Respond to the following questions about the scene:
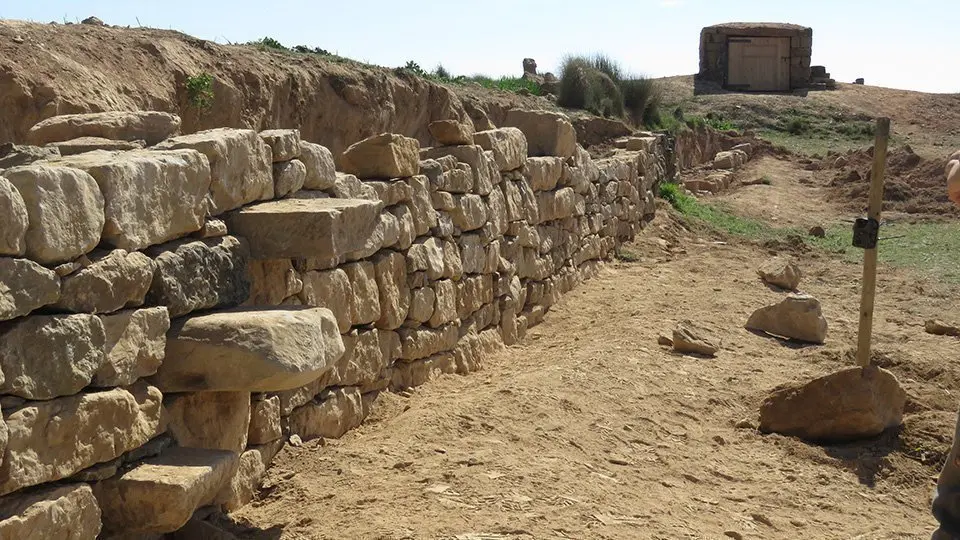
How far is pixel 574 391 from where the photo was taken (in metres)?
6.71

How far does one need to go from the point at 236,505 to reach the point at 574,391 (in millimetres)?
2688

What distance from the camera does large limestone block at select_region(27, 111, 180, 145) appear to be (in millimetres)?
4820

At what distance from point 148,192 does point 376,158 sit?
2.63m

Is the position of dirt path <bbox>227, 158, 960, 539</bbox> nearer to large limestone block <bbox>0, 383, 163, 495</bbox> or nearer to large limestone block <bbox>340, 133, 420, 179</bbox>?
large limestone block <bbox>0, 383, 163, 495</bbox>

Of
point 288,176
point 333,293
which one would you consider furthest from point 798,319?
point 288,176

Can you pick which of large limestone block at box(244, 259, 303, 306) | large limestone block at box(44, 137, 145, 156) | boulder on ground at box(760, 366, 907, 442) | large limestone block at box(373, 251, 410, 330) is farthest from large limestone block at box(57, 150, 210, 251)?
boulder on ground at box(760, 366, 907, 442)

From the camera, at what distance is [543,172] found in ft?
31.1

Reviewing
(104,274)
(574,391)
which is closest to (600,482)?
(574,391)

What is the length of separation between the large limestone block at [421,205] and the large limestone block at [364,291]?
0.71m

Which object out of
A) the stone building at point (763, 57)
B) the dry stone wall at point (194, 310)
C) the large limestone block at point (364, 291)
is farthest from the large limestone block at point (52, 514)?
the stone building at point (763, 57)

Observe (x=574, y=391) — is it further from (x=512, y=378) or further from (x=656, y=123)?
(x=656, y=123)

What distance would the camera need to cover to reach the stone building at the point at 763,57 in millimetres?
35562

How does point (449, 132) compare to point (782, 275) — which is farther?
point (782, 275)

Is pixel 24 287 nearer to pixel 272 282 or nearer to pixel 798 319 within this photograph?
pixel 272 282
